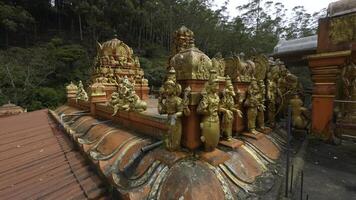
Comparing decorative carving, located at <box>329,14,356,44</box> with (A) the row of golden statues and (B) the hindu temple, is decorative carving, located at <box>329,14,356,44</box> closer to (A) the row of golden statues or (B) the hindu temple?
(B) the hindu temple

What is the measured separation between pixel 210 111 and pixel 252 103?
5.27 ft

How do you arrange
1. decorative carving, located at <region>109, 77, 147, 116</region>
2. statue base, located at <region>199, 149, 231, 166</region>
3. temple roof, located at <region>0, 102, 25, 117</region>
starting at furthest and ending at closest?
temple roof, located at <region>0, 102, 25, 117</region> < decorative carving, located at <region>109, 77, 147, 116</region> < statue base, located at <region>199, 149, 231, 166</region>

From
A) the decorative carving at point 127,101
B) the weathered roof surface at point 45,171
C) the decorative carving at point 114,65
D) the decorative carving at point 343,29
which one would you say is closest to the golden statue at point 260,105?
the decorative carving at point 343,29

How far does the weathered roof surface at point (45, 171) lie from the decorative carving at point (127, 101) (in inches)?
52.5

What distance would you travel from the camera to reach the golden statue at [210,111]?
2.71 m

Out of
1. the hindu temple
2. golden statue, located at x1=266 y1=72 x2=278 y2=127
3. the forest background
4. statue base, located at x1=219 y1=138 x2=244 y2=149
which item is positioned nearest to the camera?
the hindu temple

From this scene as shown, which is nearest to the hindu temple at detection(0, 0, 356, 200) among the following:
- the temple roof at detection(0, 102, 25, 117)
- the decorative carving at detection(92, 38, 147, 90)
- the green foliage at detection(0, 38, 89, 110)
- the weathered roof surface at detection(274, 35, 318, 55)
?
the decorative carving at detection(92, 38, 147, 90)

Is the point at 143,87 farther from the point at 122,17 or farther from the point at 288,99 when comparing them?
the point at 122,17

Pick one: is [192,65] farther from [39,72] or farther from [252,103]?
[39,72]

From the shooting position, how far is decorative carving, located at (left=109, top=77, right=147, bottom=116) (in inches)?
171

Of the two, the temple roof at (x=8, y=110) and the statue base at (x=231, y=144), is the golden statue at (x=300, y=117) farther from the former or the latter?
the temple roof at (x=8, y=110)

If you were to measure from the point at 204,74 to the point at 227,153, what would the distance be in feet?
4.13

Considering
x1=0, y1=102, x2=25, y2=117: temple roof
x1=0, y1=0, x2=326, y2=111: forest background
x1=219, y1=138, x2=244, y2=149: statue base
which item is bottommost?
x1=0, y1=102, x2=25, y2=117: temple roof

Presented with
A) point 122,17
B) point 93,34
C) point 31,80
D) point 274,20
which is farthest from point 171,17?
point 31,80
